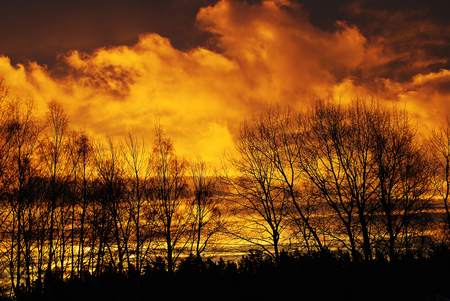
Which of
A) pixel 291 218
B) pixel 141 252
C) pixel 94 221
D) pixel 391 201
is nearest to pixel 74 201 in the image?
pixel 94 221

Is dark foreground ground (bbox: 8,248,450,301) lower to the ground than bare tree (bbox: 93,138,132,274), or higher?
lower

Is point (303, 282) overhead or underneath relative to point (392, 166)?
underneath

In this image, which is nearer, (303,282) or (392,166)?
(392,166)

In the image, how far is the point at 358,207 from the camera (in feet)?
50.8

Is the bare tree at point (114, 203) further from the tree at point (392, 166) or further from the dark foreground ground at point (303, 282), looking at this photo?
the tree at point (392, 166)

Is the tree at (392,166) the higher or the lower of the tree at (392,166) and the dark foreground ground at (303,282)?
the higher

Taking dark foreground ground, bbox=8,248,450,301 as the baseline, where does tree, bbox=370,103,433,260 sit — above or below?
above

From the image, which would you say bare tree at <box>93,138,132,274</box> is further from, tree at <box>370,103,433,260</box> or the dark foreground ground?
tree at <box>370,103,433,260</box>

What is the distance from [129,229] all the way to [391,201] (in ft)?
64.9

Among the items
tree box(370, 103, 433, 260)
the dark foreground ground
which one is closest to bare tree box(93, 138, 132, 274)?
the dark foreground ground

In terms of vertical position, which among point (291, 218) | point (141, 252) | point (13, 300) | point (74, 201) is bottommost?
point (13, 300)

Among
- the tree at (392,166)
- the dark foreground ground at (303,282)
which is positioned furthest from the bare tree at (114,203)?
the tree at (392,166)

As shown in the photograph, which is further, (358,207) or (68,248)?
(68,248)

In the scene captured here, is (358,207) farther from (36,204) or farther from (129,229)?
(36,204)
